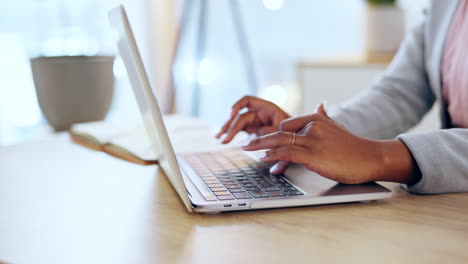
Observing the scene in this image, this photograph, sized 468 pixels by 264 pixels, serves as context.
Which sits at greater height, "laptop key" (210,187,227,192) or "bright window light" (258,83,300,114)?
"laptop key" (210,187,227,192)

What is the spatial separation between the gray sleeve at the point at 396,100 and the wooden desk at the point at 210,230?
1.12 ft

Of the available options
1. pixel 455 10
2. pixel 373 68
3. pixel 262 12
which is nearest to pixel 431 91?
pixel 455 10

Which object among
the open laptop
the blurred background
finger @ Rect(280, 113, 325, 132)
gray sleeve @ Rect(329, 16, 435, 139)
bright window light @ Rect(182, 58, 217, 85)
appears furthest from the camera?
bright window light @ Rect(182, 58, 217, 85)

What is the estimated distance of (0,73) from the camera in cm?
268

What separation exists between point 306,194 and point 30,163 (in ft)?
1.90

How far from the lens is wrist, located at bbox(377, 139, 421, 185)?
0.62 metres

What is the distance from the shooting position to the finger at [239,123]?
934 mm

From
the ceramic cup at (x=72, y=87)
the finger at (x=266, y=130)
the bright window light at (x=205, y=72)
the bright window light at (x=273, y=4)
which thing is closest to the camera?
the finger at (x=266, y=130)

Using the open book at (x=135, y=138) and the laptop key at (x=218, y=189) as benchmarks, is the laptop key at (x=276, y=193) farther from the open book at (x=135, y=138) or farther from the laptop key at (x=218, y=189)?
the open book at (x=135, y=138)

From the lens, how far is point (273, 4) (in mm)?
3131

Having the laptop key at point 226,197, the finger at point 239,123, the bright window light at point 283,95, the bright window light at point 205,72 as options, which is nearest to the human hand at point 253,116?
the finger at point 239,123

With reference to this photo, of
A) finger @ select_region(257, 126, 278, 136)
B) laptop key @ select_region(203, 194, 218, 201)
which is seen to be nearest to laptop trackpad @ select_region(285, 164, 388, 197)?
laptop key @ select_region(203, 194, 218, 201)

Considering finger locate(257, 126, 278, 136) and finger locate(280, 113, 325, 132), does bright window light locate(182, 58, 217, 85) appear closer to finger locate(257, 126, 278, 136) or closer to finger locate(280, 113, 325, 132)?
finger locate(257, 126, 278, 136)

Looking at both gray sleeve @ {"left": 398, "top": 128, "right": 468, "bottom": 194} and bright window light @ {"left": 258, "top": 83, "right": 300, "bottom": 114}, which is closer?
gray sleeve @ {"left": 398, "top": 128, "right": 468, "bottom": 194}
